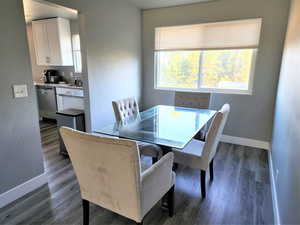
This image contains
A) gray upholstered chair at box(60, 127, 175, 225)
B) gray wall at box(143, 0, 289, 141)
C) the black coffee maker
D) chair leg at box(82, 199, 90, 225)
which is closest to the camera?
gray upholstered chair at box(60, 127, 175, 225)

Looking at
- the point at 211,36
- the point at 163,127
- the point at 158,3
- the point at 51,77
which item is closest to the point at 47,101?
the point at 51,77

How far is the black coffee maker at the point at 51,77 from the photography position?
4844 millimetres

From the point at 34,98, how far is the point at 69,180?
1.07 m

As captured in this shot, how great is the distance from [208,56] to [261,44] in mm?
857

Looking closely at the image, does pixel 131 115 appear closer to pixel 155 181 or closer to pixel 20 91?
pixel 20 91

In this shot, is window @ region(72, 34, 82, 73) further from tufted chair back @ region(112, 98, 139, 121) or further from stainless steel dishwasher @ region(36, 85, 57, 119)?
tufted chair back @ region(112, 98, 139, 121)

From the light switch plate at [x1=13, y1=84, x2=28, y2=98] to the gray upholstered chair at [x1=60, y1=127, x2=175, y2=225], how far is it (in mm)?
A: 1000

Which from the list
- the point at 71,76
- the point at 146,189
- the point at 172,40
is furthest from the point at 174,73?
the point at 146,189

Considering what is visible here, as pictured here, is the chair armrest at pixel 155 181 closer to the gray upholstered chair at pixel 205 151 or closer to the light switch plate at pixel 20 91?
the gray upholstered chair at pixel 205 151

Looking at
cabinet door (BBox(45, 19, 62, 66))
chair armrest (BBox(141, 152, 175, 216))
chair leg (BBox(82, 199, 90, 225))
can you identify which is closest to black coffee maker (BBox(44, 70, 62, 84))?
cabinet door (BBox(45, 19, 62, 66))

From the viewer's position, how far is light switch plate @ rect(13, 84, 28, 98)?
6.33 ft

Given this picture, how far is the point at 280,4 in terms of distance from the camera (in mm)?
2900

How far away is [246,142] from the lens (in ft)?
11.5

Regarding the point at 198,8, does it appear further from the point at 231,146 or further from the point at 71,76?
the point at 71,76
